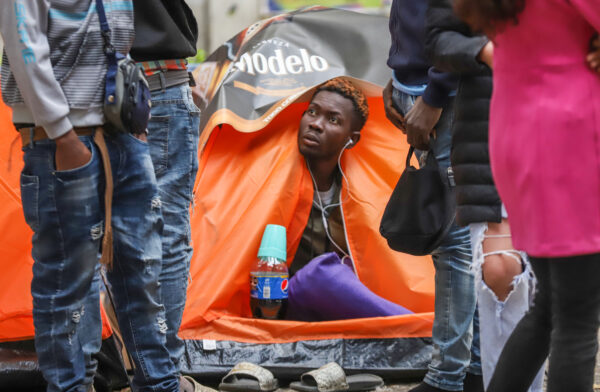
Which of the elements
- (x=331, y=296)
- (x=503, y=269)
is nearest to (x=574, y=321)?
(x=503, y=269)

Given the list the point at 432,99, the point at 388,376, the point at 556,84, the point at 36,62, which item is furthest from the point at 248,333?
the point at 556,84

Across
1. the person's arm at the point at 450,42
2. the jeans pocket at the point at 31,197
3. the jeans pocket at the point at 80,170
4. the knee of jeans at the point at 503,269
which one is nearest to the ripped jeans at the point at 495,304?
the knee of jeans at the point at 503,269

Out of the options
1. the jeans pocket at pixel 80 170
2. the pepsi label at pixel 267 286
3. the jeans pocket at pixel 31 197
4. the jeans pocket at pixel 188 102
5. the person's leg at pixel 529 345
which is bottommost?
the pepsi label at pixel 267 286

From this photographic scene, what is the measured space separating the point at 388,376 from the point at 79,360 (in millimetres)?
1145

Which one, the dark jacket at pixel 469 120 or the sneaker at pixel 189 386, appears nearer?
the dark jacket at pixel 469 120

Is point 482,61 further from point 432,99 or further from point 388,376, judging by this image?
point 388,376

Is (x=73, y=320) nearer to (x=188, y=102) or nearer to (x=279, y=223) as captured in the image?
(x=188, y=102)

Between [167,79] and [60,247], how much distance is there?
54 cm

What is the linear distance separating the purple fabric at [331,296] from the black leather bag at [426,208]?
0.72 metres

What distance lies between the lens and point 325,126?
9.77ft

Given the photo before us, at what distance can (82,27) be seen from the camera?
1696mm

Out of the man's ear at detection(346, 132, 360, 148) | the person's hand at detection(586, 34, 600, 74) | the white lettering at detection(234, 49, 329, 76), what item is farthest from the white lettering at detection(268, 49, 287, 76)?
the person's hand at detection(586, 34, 600, 74)

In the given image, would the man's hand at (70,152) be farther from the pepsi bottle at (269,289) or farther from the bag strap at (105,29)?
the pepsi bottle at (269,289)

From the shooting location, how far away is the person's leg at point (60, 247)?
168cm
